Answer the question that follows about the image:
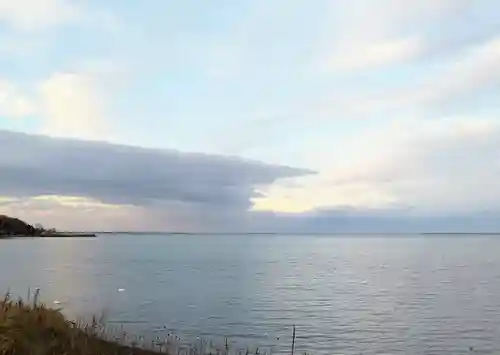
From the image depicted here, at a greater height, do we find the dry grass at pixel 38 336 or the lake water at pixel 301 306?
the dry grass at pixel 38 336

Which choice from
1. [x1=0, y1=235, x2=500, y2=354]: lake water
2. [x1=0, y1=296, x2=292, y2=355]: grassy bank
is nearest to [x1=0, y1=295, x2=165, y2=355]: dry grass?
[x1=0, y1=296, x2=292, y2=355]: grassy bank

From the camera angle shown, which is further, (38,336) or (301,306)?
(301,306)

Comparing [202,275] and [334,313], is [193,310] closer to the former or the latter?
[334,313]

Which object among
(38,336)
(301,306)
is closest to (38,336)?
(38,336)

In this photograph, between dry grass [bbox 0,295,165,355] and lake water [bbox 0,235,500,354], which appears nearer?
dry grass [bbox 0,295,165,355]

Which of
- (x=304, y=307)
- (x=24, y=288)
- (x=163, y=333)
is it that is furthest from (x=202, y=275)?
A: (x=163, y=333)

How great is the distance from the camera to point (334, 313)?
132 feet

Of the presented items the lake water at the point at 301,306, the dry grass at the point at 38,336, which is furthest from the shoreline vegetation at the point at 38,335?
the lake water at the point at 301,306

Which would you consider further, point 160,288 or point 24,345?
point 160,288

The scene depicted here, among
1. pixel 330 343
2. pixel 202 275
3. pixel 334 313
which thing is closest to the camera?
pixel 330 343

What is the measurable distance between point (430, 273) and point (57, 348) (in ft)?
233

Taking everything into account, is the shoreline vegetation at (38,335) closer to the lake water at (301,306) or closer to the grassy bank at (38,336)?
the grassy bank at (38,336)

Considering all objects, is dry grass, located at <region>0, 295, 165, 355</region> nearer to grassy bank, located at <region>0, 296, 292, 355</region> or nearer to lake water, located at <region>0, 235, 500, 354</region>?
grassy bank, located at <region>0, 296, 292, 355</region>

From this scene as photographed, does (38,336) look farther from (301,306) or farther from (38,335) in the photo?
(301,306)
